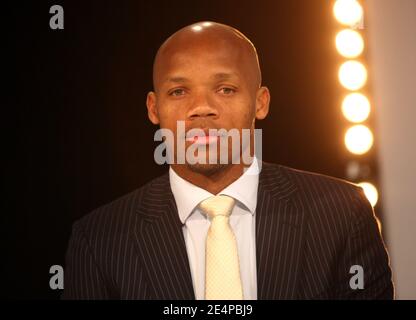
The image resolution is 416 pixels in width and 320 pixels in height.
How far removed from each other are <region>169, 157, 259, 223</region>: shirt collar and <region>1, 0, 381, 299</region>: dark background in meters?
0.32

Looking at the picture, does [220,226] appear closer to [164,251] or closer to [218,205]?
[218,205]

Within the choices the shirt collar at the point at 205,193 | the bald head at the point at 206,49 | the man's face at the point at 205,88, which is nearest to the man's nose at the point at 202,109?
the man's face at the point at 205,88

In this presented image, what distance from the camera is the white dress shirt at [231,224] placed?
2322mm

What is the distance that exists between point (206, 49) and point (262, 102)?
0.37 metres

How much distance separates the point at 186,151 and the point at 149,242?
14.6 inches

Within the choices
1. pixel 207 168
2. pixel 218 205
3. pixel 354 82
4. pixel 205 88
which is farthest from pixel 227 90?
pixel 354 82

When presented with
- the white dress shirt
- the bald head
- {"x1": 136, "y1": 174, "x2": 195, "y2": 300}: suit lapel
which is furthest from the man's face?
{"x1": 136, "y1": 174, "x2": 195, "y2": 300}: suit lapel

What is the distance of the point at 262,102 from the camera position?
2.60 m

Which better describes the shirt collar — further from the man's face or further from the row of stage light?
the row of stage light

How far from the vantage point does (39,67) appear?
2789 mm

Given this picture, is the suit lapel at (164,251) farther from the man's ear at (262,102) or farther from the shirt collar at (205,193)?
the man's ear at (262,102)

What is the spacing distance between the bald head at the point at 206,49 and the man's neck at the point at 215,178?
1.16 feet

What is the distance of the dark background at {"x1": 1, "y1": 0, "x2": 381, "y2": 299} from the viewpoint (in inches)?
107
